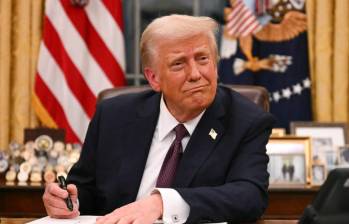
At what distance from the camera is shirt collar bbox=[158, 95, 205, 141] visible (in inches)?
99.7

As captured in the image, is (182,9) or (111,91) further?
(182,9)

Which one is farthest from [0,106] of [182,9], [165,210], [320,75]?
[165,210]

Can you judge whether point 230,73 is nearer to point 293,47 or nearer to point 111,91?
point 293,47

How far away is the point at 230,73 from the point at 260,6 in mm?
512

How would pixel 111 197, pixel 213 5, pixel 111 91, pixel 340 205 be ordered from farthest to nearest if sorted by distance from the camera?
pixel 213 5 < pixel 111 91 < pixel 111 197 < pixel 340 205

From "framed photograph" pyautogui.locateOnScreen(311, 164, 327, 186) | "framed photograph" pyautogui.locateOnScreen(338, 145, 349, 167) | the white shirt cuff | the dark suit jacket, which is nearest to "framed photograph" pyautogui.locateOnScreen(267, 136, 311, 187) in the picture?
"framed photograph" pyautogui.locateOnScreen(311, 164, 327, 186)

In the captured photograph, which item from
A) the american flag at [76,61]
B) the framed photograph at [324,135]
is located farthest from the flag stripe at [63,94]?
the framed photograph at [324,135]

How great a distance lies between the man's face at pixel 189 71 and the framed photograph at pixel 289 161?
150 cm

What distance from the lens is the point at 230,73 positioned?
476 cm

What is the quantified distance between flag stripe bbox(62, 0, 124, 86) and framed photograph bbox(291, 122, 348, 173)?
134 centimetres

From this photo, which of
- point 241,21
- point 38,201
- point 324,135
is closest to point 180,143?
point 38,201

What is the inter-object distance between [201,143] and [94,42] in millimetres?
2559

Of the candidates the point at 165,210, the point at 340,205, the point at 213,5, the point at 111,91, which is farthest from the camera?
the point at 213,5

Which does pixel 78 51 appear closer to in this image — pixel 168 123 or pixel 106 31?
pixel 106 31
